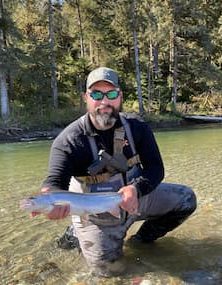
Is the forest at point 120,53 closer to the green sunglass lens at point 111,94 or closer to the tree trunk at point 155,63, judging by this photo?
the tree trunk at point 155,63

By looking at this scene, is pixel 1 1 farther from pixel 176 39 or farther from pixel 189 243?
pixel 189 243

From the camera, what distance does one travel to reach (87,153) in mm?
4414

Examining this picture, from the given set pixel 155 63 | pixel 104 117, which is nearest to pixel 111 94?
pixel 104 117

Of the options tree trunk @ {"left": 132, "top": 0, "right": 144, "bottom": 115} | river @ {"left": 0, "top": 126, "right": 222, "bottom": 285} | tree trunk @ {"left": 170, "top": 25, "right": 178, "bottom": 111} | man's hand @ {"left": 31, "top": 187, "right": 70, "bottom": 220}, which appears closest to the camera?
man's hand @ {"left": 31, "top": 187, "right": 70, "bottom": 220}

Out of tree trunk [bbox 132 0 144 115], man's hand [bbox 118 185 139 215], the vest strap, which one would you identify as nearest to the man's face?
the vest strap

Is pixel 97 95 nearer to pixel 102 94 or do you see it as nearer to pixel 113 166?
pixel 102 94

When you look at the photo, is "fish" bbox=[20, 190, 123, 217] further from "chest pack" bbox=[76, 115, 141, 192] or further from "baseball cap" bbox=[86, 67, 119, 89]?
"baseball cap" bbox=[86, 67, 119, 89]

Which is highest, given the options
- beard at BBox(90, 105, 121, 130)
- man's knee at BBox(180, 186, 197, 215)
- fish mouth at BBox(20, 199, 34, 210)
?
beard at BBox(90, 105, 121, 130)

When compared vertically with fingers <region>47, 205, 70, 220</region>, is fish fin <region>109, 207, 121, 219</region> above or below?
below

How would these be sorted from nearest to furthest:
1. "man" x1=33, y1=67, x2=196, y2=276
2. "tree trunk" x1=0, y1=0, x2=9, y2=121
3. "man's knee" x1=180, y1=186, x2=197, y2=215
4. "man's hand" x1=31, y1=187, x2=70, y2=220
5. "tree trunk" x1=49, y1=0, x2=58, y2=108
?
"man's hand" x1=31, y1=187, x2=70, y2=220
"man" x1=33, y1=67, x2=196, y2=276
"man's knee" x1=180, y1=186, x2=197, y2=215
"tree trunk" x1=0, y1=0, x2=9, y2=121
"tree trunk" x1=49, y1=0, x2=58, y2=108

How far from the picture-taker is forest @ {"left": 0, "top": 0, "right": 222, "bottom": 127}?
31.2 metres

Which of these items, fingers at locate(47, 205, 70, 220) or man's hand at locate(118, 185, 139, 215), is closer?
fingers at locate(47, 205, 70, 220)

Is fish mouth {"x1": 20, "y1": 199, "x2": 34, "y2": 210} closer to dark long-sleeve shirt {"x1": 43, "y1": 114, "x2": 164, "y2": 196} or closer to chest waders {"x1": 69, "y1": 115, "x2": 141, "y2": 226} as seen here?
dark long-sleeve shirt {"x1": 43, "y1": 114, "x2": 164, "y2": 196}

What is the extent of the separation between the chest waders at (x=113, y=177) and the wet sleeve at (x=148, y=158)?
3.0 inches
